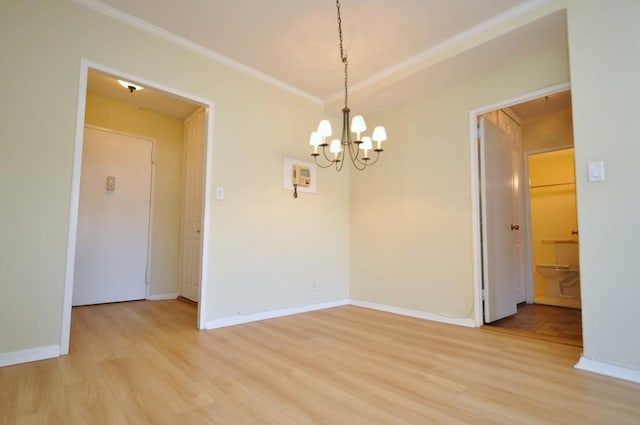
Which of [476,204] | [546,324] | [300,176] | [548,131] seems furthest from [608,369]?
[548,131]

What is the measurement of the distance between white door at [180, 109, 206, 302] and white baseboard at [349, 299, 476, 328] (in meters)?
2.18

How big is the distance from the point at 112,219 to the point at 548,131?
19.6 ft

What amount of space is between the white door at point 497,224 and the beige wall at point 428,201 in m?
0.20

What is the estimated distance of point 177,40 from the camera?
284 cm

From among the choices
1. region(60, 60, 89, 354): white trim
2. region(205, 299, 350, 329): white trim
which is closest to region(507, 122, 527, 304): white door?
region(205, 299, 350, 329): white trim

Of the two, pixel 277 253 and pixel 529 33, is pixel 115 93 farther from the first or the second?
pixel 529 33

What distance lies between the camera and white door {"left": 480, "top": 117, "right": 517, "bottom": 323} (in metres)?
3.19

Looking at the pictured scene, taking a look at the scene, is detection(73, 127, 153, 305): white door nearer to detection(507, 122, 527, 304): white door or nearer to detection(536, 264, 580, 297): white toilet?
detection(507, 122, 527, 304): white door

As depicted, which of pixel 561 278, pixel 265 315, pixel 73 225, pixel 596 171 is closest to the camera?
pixel 596 171

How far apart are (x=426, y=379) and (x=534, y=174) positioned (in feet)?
18.5

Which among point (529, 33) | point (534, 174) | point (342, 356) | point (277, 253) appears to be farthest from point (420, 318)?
point (534, 174)

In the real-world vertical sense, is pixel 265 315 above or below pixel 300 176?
below

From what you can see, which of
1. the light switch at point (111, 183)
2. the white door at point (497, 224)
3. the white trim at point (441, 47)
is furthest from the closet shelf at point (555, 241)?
the light switch at point (111, 183)

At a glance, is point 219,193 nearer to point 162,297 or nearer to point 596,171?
point 162,297
